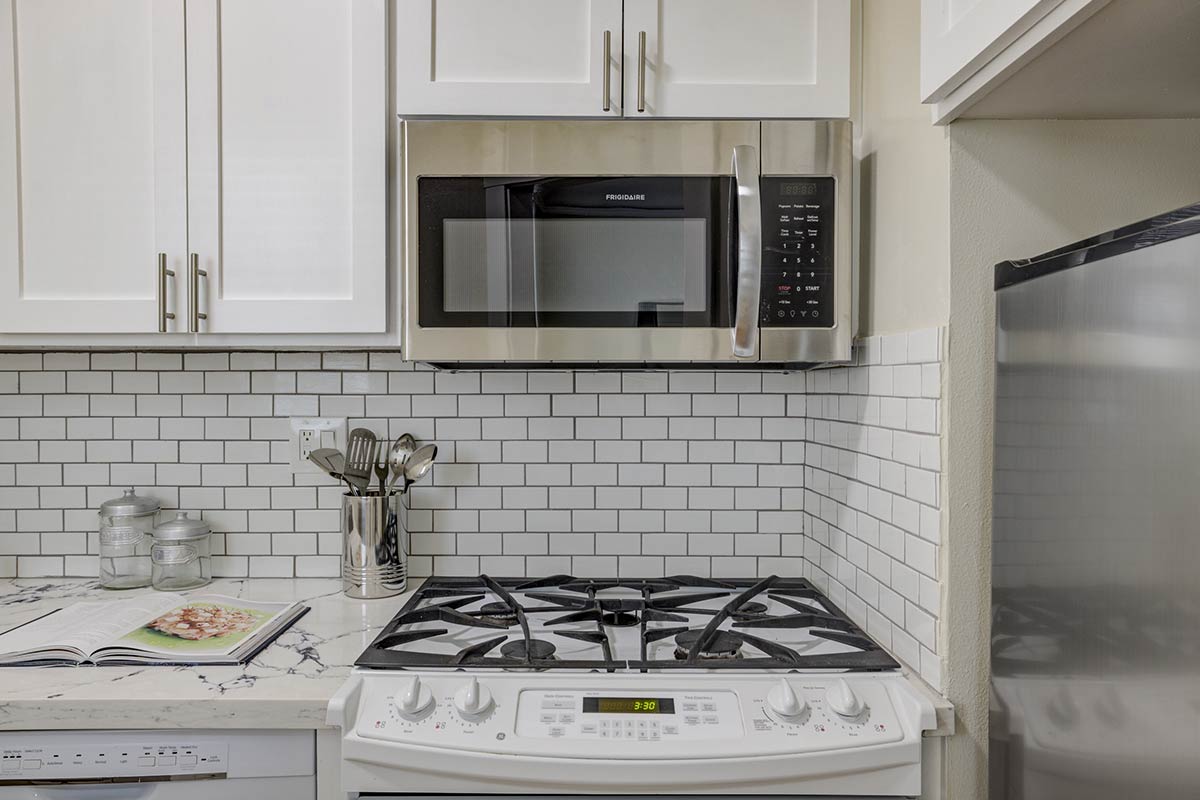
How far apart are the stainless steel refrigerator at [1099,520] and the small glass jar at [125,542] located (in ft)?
5.44

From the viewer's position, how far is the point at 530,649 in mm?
1263

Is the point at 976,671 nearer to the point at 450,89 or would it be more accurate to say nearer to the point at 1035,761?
A: the point at 1035,761

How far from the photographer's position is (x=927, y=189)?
1184 millimetres

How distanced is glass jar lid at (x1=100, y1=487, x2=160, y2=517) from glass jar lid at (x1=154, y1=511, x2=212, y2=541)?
62 mm

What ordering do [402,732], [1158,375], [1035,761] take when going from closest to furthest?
1. [1158,375]
2. [1035,761]
3. [402,732]

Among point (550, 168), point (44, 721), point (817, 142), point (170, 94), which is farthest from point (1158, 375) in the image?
point (170, 94)

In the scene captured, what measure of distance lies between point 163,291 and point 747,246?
1051mm

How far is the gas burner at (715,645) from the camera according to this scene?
4.21ft

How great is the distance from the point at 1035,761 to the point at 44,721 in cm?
134

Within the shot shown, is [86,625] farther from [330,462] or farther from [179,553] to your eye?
[330,462]

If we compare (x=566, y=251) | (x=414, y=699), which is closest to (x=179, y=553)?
(x=414, y=699)

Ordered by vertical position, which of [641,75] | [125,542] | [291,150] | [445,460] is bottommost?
[125,542]

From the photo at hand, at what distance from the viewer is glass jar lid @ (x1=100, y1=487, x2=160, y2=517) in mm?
1696

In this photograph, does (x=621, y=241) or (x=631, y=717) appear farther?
(x=621, y=241)
